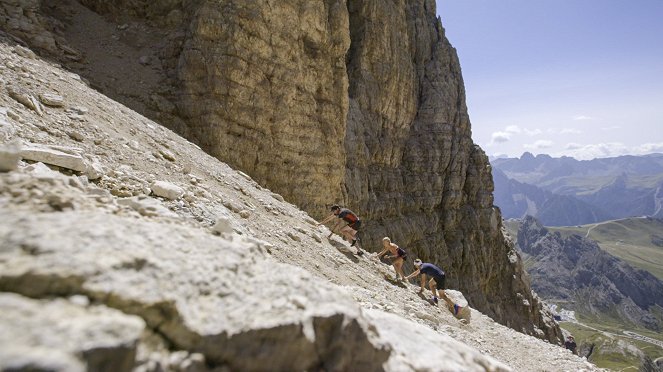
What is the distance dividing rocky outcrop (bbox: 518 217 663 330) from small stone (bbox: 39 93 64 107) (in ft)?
660

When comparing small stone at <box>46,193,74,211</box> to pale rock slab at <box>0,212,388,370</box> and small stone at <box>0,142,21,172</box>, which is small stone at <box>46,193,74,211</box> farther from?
small stone at <box>0,142,21,172</box>

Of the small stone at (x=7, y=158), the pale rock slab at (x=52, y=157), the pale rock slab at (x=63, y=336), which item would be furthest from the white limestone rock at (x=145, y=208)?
the pale rock slab at (x=52, y=157)

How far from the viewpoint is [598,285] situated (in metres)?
176

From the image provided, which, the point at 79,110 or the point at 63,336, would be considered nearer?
the point at 63,336

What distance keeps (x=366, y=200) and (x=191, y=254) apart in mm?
36370

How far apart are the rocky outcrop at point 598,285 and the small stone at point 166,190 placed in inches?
7858

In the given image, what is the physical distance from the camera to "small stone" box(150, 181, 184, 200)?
25.2 feet

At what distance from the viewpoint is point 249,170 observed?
1798cm

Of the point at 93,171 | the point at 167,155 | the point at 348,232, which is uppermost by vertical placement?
the point at 167,155

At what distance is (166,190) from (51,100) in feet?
13.5

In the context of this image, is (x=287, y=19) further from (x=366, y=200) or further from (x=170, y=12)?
(x=366, y=200)

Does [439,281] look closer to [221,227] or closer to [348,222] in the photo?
[348,222]

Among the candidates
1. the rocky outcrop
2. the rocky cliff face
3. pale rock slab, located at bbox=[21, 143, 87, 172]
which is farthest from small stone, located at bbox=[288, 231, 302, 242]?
the rocky outcrop

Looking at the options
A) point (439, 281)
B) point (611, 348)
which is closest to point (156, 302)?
point (439, 281)
